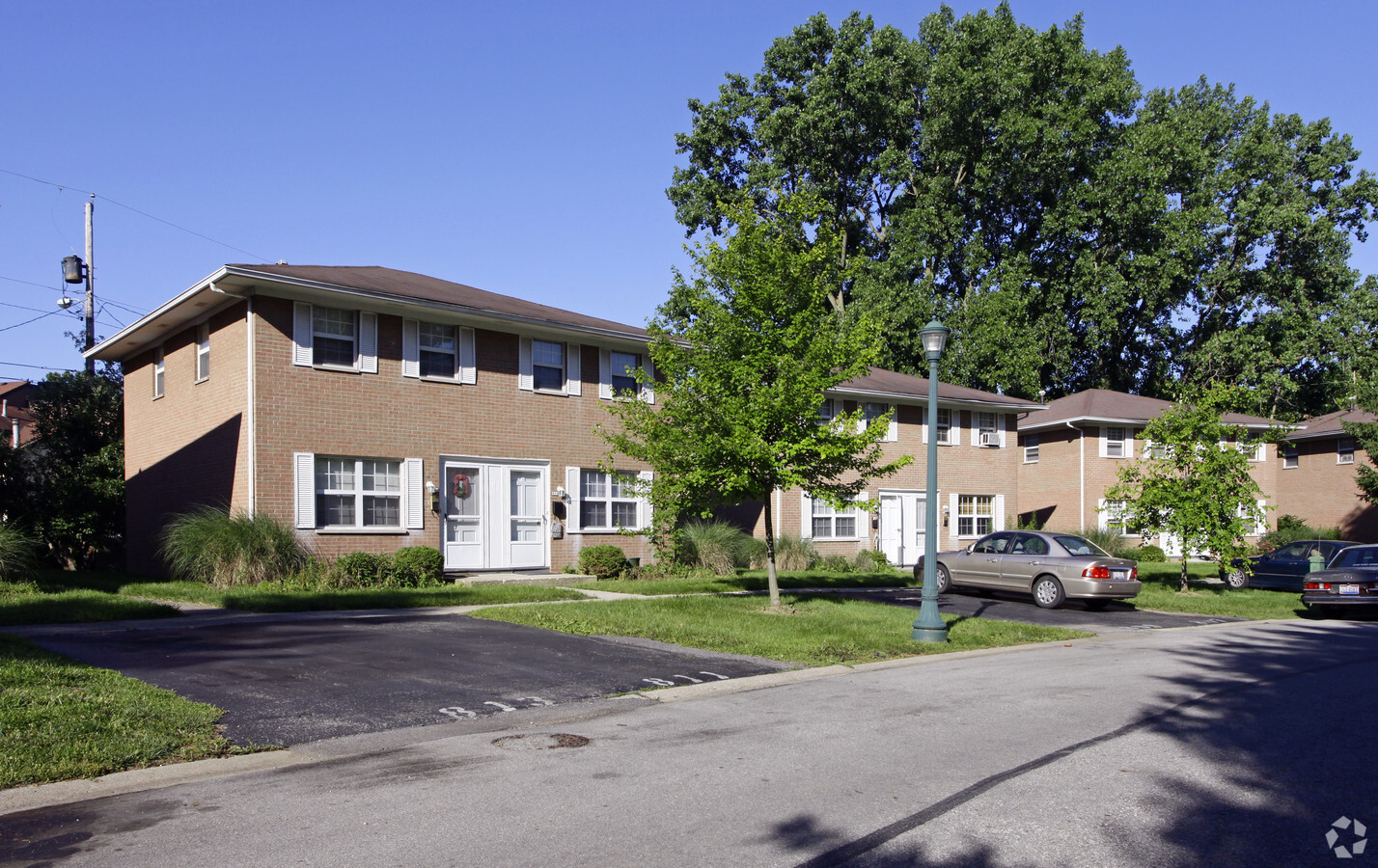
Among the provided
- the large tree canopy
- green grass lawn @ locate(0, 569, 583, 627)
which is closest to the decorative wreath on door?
green grass lawn @ locate(0, 569, 583, 627)

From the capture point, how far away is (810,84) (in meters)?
43.4

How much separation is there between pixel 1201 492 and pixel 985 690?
14.9 meters

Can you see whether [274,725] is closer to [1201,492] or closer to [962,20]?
[1201,492]

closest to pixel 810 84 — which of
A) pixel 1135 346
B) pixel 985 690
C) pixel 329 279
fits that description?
pixel 1135 346

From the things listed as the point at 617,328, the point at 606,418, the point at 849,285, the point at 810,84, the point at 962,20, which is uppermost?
the point at 962,20

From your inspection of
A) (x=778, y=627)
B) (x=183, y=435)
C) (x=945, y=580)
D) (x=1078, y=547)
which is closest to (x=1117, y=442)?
(x=945, y=580)

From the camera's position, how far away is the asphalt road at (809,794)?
488 centimetres

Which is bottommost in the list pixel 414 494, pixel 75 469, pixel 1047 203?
pixel 414 494

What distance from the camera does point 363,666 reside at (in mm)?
10125

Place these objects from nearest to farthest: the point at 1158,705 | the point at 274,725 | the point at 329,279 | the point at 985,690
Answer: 1. the point at 274,725
2. the point at 1158,705
3. the point at 985,690
4. the point at 329,279

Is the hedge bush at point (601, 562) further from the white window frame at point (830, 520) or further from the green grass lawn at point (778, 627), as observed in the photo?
the white window frame at point (830, 520)

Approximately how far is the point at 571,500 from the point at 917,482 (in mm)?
13267


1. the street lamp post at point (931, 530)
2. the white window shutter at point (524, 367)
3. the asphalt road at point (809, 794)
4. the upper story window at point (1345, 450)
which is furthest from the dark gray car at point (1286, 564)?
the asphalt road at point (809, 794)

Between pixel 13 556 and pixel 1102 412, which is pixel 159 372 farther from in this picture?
pixel 1102 412
